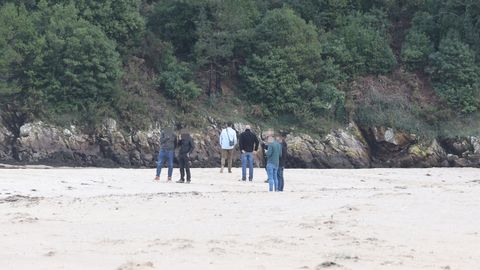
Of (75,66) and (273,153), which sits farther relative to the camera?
(75,66)

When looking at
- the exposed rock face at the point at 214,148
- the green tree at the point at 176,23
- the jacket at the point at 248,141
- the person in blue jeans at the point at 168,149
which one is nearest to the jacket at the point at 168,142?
the person in blue jeans at the point at 168,149

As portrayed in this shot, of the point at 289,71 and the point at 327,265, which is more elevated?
the point at 289,71

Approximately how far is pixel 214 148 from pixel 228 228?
26.0 metres

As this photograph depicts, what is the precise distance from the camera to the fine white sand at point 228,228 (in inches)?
398

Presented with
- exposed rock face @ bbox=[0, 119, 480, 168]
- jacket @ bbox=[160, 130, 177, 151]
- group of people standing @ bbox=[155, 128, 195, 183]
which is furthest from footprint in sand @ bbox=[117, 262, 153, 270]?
exposed rock face @ bbox=[0, 119, 480, 168]

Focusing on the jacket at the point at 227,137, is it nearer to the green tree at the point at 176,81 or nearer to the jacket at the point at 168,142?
the jacket at the point at 168,142

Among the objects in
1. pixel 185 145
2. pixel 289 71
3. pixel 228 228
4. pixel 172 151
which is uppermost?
pixel 289 71

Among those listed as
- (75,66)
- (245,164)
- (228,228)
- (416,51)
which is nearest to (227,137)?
(245,164)

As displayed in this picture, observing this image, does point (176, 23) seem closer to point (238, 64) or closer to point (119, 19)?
point (119, 19)

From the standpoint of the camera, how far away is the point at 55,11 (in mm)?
39531

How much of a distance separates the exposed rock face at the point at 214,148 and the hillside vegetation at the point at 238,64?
2.34ft

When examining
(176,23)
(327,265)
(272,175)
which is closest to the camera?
(327,265)

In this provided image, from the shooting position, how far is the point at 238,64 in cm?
4384

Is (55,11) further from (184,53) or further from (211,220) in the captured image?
A: (211,220)
